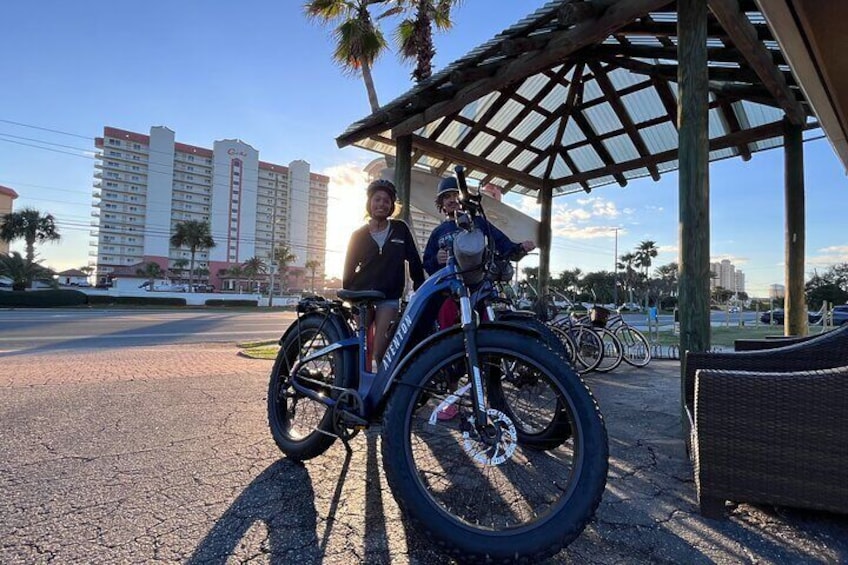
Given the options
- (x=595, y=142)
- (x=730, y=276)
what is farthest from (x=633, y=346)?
(x=730, y=276)

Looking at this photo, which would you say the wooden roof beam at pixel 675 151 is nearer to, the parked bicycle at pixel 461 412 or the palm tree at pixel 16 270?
the parked bicycle at pixel 461 412

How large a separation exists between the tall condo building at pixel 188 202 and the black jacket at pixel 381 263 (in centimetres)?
7822

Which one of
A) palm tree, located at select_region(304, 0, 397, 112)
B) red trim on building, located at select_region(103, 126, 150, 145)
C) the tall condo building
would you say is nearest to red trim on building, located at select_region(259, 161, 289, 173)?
the tall condo building

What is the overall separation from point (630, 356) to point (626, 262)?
6485cm

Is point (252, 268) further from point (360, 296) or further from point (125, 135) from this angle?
point (360, 296)

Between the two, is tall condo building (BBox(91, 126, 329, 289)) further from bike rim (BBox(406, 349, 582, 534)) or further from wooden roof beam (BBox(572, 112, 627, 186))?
bike rim (BBox(406, 349, 582, 534))

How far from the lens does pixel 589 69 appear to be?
5809 mm

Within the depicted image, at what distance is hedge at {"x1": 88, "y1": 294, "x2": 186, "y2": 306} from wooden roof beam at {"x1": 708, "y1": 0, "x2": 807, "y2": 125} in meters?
35.5

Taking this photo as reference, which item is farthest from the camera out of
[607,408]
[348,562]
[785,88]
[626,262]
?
[626,262]

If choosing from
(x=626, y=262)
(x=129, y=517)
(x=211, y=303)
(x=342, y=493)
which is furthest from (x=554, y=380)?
(x=626, y=262)

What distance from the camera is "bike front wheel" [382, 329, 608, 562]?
1.34 metres

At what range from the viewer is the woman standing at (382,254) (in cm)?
278

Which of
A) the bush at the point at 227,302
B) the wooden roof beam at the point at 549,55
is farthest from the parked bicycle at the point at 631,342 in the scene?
the bush at the point at 227,302

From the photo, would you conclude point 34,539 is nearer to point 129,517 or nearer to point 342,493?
point 129,517
